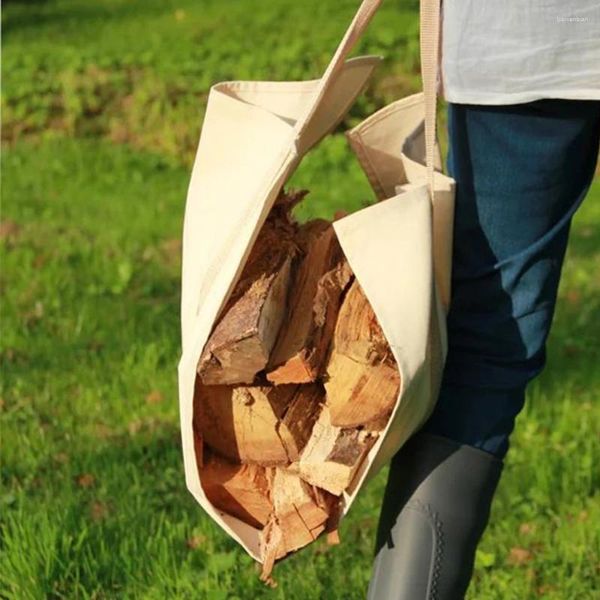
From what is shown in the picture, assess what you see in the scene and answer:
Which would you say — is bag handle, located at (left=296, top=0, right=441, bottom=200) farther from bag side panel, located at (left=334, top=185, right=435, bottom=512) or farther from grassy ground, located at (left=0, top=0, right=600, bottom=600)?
grassy ground, located at (left=0, top=0, right=600, bottom=600)

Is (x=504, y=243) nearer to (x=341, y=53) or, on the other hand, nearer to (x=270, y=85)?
(x=341, y=53)

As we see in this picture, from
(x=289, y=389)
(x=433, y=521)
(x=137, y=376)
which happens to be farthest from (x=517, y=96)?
(x=137, y=376)

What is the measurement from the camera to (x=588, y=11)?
1.96 meters

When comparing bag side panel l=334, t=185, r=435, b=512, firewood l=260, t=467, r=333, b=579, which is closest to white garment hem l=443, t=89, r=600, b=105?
bag side panel l=334, t=185, r=435, b=512

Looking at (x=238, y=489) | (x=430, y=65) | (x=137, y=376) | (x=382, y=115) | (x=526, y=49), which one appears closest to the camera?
(x=526, y=49)

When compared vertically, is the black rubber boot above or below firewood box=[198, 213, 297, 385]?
below

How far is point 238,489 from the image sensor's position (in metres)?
2.22

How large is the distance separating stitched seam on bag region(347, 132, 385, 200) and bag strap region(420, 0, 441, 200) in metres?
0.20

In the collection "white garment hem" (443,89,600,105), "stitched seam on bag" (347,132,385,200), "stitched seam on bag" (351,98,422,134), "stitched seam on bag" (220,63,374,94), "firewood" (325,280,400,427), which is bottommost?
"firewood" (325,280,400,427)

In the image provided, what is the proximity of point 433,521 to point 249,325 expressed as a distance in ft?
1.49

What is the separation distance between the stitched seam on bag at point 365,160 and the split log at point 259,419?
1.25ft

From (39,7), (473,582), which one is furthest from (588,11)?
(39,7)

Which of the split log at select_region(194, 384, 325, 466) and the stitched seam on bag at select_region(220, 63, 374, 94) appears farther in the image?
the stitched seam on bag at select_region(220, 63, 374, 94)

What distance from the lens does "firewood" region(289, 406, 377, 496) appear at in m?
2.14
